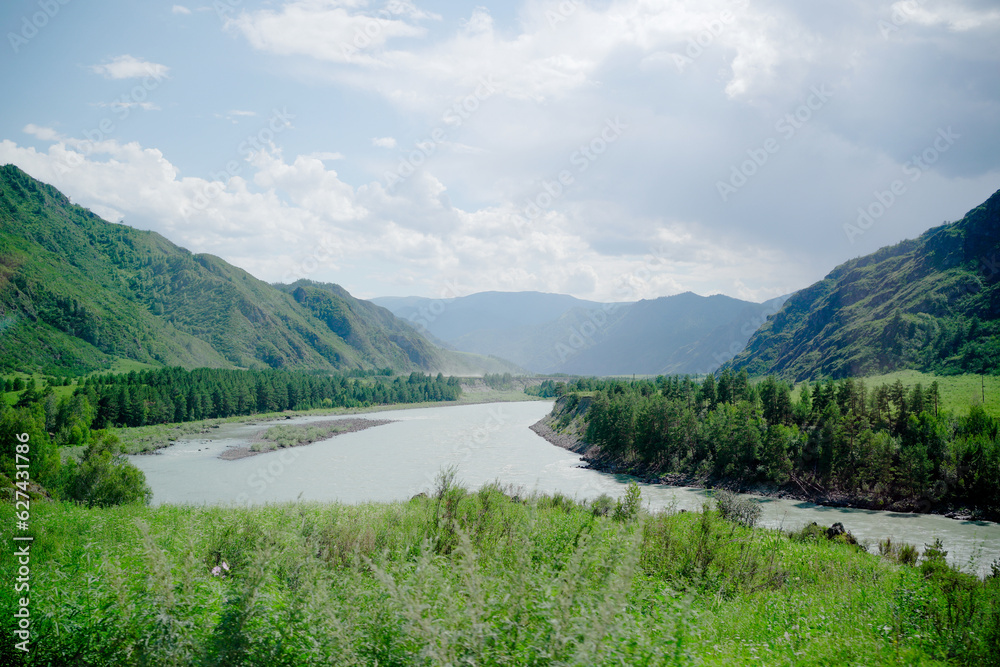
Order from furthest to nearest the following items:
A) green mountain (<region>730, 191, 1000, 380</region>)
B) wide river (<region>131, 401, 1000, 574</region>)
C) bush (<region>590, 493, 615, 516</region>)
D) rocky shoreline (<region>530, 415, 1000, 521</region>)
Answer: green mountain (<region>730, 191, 1000, 380</region>)
rocky shoreline (<region>530, 415, 1000, 521</region>)
wide river (<region>131, 401, 1000, 574</region>)
bush (<region>590, 493, 615, 516</region>)

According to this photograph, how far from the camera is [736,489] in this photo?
47.0 metres

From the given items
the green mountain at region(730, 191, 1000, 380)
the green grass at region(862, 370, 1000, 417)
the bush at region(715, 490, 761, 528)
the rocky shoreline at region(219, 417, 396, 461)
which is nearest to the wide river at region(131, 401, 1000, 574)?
the rocky shoreline at region(219, 417, 396, 461)

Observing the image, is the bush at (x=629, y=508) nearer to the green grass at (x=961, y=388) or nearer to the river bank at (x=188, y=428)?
the green grass at (x=961, y=388)

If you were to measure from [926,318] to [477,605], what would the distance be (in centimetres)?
16749

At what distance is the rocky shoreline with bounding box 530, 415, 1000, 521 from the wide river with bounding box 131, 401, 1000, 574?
1.40 m

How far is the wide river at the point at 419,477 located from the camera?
33781mm

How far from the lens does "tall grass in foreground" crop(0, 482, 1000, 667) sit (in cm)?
528

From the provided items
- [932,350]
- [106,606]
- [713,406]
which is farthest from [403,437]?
[932,350]

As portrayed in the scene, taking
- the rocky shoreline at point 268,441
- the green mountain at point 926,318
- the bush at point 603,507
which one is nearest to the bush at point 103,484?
the bush at point 603,507

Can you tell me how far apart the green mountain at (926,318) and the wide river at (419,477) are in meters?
84.8

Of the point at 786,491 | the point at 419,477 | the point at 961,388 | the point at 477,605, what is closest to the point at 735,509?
the point at 477,605

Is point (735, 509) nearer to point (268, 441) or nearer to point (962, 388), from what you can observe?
point (268, 441)

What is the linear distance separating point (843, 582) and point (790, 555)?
10.7ft

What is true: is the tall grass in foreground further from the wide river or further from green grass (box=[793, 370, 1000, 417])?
green grass (box=[793, 370, 1000, 417])
